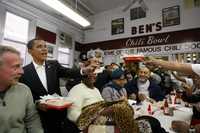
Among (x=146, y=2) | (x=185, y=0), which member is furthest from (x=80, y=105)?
(x=146, y=2)

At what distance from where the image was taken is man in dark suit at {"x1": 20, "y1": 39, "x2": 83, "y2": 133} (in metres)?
1.84

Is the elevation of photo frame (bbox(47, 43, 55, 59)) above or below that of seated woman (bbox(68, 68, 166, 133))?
above

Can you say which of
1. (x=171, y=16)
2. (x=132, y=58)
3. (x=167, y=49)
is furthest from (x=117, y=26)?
(x=132, y=58)

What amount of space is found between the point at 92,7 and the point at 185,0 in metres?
3.09

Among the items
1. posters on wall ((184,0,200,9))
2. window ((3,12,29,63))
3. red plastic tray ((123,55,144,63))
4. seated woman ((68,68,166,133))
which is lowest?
seated woman ((68,68,166,133))

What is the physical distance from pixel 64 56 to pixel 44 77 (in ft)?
17.1

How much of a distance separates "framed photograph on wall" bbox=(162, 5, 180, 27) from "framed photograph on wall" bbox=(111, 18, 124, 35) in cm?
154

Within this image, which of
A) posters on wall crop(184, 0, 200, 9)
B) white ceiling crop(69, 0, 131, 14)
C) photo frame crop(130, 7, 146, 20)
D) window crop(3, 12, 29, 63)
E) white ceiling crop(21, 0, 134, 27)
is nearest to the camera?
window crop(3, 12, 29, 63)

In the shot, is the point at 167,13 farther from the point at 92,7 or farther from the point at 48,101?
the point at 48,101

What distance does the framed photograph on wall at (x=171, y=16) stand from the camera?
20.7 feet

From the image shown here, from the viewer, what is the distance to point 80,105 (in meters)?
1.87

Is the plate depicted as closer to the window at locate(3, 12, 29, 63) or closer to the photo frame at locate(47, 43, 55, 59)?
the window at locate(3, 12, 29, 63)

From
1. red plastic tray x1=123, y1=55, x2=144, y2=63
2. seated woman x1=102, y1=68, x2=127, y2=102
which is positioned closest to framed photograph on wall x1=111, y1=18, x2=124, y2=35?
seated woman x1=102, y1=68, x2=127, y2=102

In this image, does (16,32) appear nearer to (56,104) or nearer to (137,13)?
(137,13)
